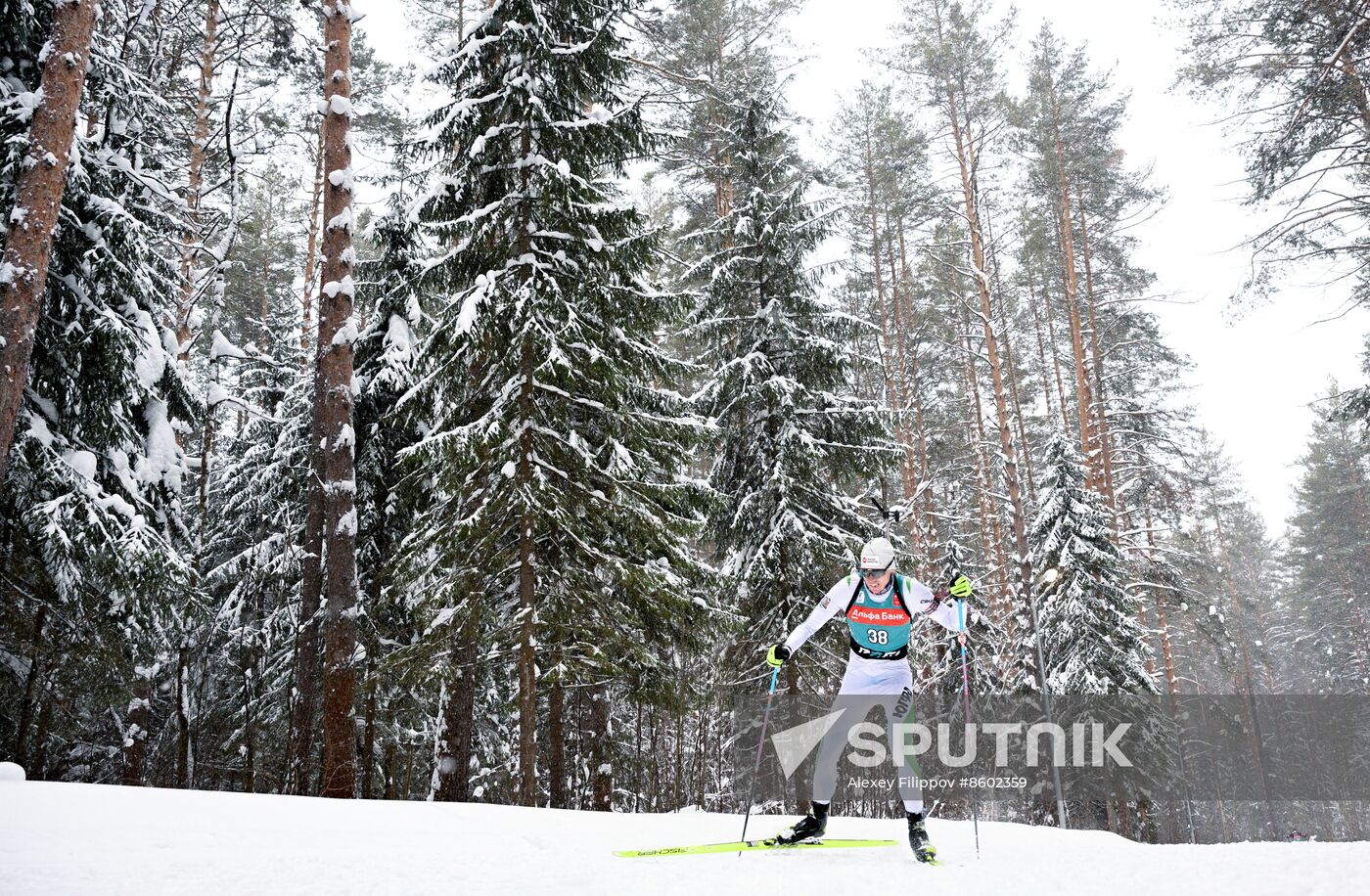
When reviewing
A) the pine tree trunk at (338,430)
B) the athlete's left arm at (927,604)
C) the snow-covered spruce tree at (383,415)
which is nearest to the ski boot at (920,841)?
the athlete's left arm at (927,604)

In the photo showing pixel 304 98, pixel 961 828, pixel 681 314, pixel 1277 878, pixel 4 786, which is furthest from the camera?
pixel 304 98

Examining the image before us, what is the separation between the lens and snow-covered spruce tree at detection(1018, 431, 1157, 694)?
18312mm

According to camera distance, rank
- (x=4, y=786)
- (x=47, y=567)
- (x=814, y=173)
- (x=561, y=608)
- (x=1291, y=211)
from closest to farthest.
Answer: (x=4, y=786) < (x=47, y=567) < (x=561, y=608) < (x=1291, y=211) < (x=814, y=173)

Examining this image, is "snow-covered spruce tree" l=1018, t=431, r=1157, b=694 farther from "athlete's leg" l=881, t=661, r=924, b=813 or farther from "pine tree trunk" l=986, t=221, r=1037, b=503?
"athlete's leg" l=881, t=661, r=924, b=813

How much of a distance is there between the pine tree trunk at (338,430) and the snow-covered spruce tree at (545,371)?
115 centimetres

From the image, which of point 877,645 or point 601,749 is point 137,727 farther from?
point 877,645

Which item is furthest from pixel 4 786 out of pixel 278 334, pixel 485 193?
pixel 278 334

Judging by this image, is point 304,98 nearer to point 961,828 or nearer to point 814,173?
point 814,173

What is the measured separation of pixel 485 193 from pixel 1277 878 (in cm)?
1110

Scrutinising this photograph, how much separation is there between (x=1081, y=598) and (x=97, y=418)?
64.8 feet

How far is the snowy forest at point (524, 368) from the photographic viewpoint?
888 centimetres

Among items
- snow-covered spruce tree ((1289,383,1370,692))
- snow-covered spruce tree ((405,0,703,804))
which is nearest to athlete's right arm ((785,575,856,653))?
snow-covered spruce tree ((405,0,703,804))

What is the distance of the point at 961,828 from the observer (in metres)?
7.53

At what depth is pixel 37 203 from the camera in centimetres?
725
